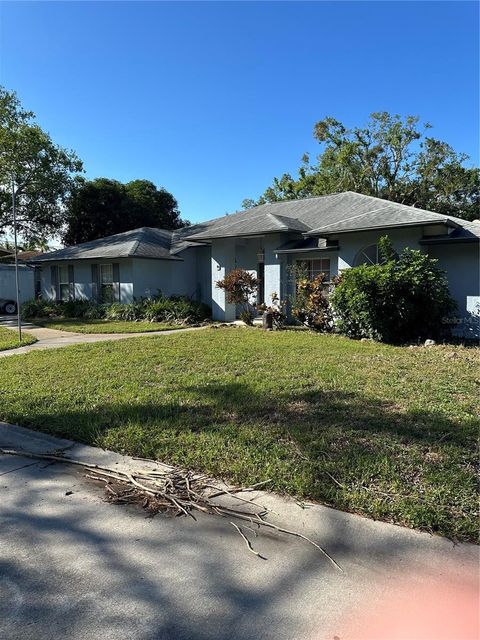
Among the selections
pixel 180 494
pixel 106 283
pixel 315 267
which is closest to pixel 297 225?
pixel 315 267

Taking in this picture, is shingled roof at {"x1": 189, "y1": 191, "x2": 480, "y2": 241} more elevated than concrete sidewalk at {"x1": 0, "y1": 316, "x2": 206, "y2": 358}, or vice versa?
shingled roof at {"x1": 189, "y1": 191, "x2": 480, "y2": 241}

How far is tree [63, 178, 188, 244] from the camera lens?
1234 inches

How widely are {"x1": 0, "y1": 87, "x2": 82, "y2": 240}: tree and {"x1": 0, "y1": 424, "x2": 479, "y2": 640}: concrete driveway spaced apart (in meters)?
25.4

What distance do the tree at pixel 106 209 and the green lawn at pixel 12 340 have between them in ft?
57.7

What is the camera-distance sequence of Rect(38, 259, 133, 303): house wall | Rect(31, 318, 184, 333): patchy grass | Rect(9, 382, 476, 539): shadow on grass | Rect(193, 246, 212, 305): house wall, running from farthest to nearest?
Rect(193, 246, 212, 305): house wall, Rect(38, 259, 133, 303): house wall, Rect(31, 318, 184, 333): patchy grass, Rect(9, 382, 476, 539): shadow on grass

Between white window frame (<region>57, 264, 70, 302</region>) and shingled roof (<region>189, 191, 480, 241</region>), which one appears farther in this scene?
white window frame (<region>57, 264, 70, 302</region>)

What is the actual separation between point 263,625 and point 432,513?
5.10ft

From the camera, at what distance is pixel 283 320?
15.3m

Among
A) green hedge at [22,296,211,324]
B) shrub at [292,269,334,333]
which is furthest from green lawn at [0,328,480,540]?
green hedge at [22,296,211,324]

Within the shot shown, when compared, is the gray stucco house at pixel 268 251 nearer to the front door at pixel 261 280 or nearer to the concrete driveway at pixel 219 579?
the front door at pixel 261 280

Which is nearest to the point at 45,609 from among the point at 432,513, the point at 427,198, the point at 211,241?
the point at 432,513

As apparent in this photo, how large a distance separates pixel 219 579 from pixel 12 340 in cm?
1199

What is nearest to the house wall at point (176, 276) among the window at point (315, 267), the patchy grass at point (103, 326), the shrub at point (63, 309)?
the shrub at point (63, 309)

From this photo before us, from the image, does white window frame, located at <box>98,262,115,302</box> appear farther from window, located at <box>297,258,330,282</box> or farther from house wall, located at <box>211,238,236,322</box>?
window, located at <box>297,258,330,282</box>
